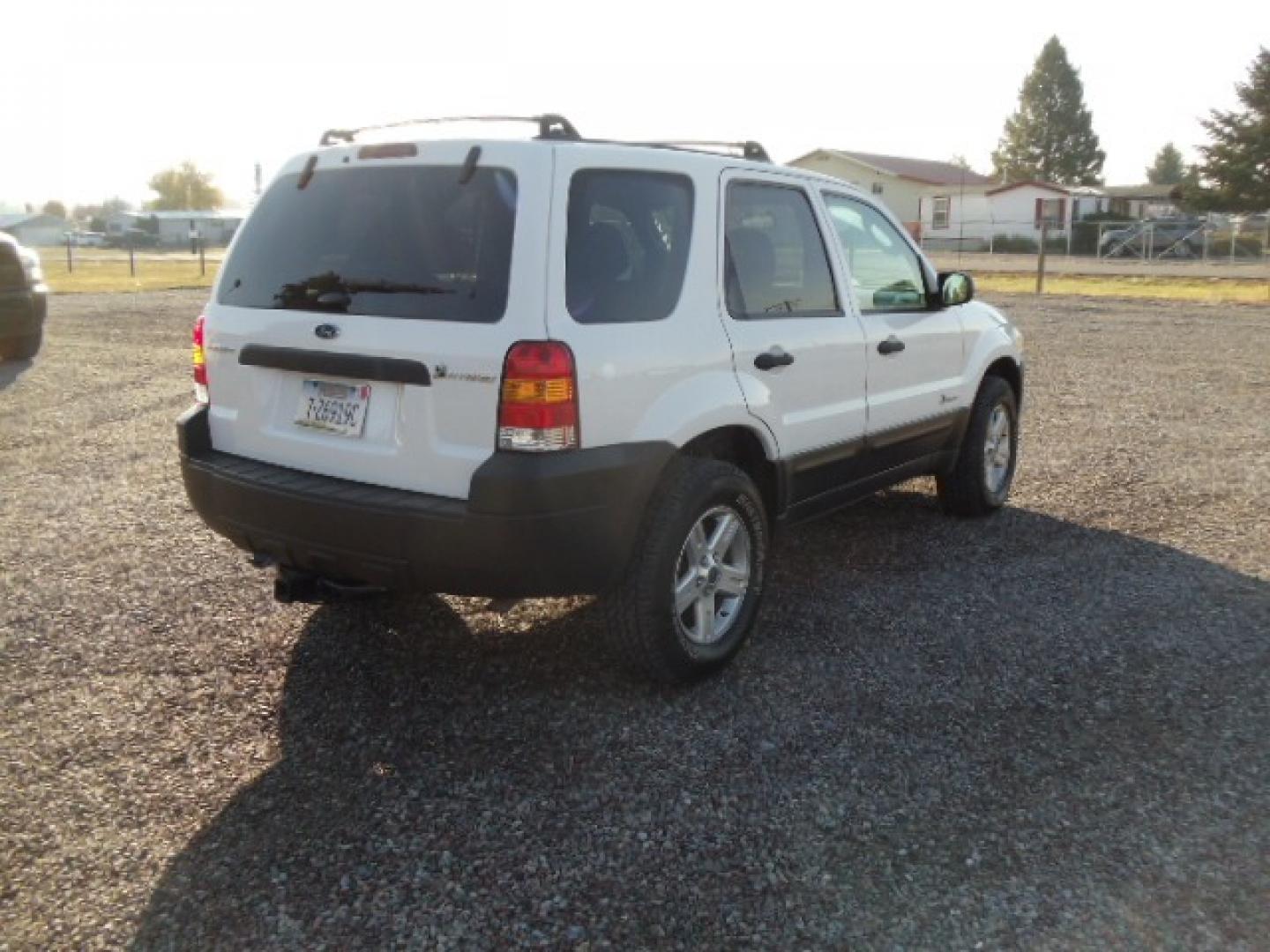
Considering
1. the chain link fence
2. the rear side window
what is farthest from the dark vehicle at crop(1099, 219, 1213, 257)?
the rear side window

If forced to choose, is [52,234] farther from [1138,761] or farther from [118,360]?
[1138,761]

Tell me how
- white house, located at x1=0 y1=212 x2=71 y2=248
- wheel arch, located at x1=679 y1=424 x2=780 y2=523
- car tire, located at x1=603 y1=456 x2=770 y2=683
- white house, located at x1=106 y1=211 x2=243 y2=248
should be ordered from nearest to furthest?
car tire, located at x1=603 y1=456 x2=770 y2=683, wheel arch, located at x1=679 y1=424 x2=780 y2=523, white house, located at x1=106 y1=211 x2=243 y2=248, white house, located at x1=0 y1=212 x2=71 y2=248

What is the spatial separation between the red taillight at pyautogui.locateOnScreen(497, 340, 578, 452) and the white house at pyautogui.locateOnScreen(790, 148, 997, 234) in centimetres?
5759

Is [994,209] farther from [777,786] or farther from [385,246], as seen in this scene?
[777,786]

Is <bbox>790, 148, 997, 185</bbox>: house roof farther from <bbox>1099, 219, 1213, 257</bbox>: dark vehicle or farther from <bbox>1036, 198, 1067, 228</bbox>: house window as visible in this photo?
<bbox>1099, 219, 1213, 257</bbox>: dark vehicle

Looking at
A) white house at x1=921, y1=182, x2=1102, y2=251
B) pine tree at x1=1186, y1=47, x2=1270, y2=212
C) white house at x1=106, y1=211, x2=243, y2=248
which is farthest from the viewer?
white house at x1=106, y1=211, x2=243, y2=248

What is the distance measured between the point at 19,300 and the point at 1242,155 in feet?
179

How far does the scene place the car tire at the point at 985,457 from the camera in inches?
235

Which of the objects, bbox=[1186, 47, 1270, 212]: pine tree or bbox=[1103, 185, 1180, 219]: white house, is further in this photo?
bbox=[1103, 185, 1180, 219]: white house

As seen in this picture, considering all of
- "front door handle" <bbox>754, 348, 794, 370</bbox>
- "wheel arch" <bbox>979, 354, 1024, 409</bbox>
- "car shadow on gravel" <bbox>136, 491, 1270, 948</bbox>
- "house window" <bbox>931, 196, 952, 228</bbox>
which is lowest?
"car shadow on gravel" <bbox>136, 491, 1270, 948</bbox>

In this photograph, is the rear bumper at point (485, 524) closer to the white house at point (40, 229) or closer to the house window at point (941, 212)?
the house window at point (941, 212)

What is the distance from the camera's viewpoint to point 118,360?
12.4 meters

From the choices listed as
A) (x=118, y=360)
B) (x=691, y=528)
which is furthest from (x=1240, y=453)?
(x=118, y=360)

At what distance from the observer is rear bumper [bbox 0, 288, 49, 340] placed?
1146cm
